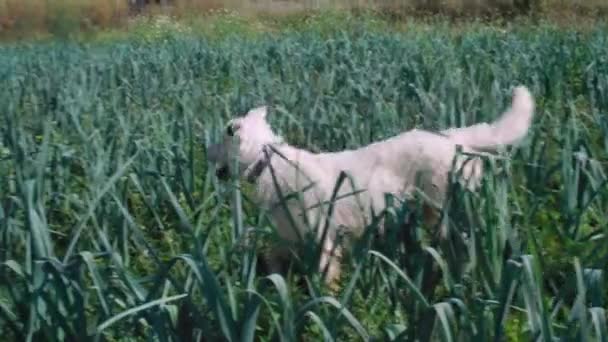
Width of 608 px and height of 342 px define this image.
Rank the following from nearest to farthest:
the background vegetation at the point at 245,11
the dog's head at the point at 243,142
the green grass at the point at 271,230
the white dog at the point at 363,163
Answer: the green grass at the point at 271,230, the white dog at the point at 363,163, the dog's head at the point at 243,142, the background vegetation at the point at 245,11

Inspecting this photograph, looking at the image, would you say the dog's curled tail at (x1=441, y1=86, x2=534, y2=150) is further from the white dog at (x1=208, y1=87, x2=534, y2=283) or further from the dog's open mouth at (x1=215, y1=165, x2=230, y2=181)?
the dog's open mouth at (x1=215, y1=165, x2=230, y2=181)

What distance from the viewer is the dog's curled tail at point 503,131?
12.7 ft

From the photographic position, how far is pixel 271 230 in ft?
9.75

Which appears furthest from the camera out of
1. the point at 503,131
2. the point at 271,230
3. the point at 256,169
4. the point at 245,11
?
the point at 245,11

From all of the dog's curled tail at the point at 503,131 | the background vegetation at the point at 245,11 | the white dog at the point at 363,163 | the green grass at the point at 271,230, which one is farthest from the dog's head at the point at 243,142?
the background vegetation at the point at 245,11

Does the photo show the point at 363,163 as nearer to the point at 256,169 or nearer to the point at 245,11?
the point at 256,169

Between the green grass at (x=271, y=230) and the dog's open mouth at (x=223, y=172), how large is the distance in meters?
0.11

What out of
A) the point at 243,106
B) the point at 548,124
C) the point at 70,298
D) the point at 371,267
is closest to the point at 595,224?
the point at 548,124

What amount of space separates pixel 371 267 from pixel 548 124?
1855 mm

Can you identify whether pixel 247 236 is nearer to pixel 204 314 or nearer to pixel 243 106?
pixel 204 314

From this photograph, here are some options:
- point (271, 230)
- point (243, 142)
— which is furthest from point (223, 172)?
point (271, 230)

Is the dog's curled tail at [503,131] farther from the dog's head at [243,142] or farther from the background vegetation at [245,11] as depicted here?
the background vegetation at [245,11]

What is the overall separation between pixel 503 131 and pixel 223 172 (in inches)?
43.0

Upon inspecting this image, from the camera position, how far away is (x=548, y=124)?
4.45 meters
